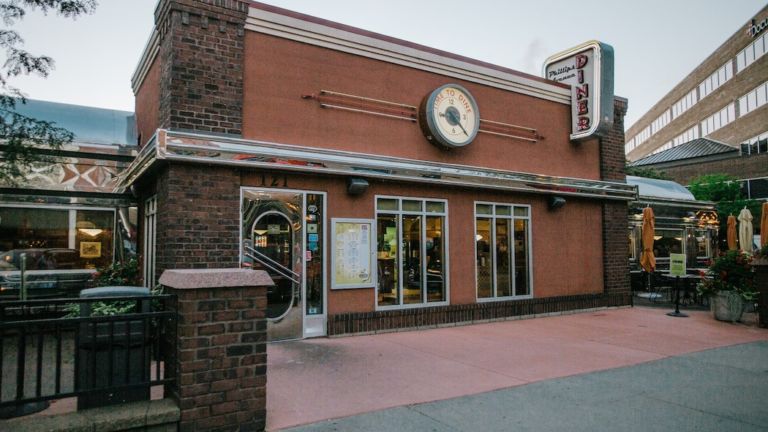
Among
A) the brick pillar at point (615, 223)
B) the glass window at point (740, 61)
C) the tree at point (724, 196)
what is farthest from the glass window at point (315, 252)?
the glass window at point (740, 61)

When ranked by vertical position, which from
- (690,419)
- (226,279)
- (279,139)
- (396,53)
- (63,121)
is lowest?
(690,419)

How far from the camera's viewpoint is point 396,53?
9.98m

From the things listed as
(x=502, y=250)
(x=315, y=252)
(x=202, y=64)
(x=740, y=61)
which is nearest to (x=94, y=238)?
(x=202, y=64)

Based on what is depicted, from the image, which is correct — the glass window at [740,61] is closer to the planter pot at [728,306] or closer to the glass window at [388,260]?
the planter pot at [728,306]

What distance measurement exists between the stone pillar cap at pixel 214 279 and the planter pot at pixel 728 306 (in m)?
10.6

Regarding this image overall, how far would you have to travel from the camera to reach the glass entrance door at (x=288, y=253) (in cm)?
835

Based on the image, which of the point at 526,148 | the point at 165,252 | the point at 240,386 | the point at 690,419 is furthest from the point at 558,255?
the point at 240,386

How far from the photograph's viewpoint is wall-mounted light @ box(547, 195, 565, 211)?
12.0m

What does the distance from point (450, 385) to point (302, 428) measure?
2068mm

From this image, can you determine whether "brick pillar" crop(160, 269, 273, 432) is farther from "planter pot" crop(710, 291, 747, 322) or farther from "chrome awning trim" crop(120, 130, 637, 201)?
"planter pot" crop(710, 291, 747, 322)

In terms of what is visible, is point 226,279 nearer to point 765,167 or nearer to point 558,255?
point 558,255

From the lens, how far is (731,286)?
1150cm

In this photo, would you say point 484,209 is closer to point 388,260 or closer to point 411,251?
point 411,251

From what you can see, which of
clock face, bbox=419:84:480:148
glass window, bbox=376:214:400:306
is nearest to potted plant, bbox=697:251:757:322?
clock face, bbox=419:84:480:148
